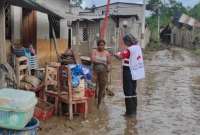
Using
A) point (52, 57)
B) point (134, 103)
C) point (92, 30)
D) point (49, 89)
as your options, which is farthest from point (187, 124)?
point (92, 30)

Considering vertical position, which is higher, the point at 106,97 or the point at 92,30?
the point at 92,30

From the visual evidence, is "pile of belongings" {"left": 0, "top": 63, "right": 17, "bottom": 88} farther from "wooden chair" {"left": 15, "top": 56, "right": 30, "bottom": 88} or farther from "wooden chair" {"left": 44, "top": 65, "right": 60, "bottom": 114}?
"wooden chair" {"left": 44, "top": 65, "right": 60, "bottom": 114}

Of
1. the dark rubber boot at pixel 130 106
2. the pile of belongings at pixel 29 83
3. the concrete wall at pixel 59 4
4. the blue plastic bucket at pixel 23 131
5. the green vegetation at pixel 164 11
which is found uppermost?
the green vegetation at pixel 164 11

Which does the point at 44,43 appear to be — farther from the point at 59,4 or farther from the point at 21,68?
the point at 21,68

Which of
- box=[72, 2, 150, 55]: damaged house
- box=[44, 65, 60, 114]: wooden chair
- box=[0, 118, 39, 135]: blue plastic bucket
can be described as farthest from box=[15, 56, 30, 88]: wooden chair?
box=[72, 2, 150, 55]: damaged house

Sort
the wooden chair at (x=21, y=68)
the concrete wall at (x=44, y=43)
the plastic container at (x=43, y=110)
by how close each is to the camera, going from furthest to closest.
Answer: the concrete wall at (x=44, y=43)
the wooden chair at (x=21, y=68)
the plastic container at (x=43, y=110)

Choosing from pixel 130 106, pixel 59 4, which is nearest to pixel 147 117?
pixel 130 106

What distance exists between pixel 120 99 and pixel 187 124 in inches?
124

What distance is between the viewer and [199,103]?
40.7ft

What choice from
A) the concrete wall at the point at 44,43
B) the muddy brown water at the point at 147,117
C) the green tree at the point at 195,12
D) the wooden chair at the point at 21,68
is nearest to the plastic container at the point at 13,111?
the muddy brown water at the point at 147,117

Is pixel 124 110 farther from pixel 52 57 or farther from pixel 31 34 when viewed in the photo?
pixel 52 57

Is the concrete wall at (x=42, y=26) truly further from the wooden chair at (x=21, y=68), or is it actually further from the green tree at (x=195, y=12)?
the green tree at (x=195, y=12)

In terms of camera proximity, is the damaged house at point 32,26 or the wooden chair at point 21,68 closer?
the damaged house at point 32,26

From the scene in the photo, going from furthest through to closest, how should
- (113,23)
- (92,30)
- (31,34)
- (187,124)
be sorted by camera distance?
1. (113,23)
2. (92,30)
3. (31,34)
4. (187,124)
